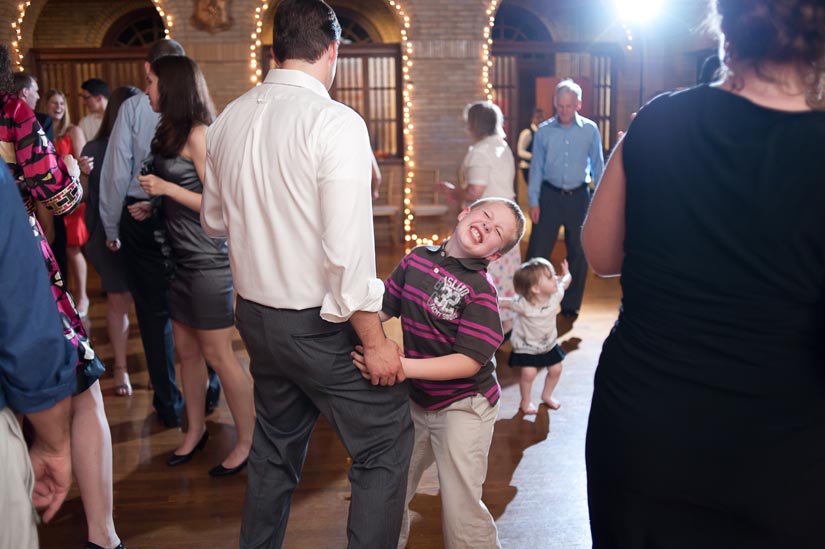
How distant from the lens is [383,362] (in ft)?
6.11

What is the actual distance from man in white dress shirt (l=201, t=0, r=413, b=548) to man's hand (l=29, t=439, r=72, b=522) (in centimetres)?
53

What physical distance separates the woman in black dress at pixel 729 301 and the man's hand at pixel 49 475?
106 cm

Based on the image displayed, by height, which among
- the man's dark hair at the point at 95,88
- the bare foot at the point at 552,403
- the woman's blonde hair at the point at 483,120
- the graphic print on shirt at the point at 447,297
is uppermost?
the man's dark hair at the point at 95,88

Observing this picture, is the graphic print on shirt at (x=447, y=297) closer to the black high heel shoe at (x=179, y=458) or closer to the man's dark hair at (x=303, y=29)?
the man's dark hair at (x=303, y=29)

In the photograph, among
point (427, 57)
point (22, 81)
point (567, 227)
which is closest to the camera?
point (22, 81)

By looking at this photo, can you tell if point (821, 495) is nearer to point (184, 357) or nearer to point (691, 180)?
point (691, 180)

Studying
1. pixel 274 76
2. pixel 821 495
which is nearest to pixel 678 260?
pixel 821 495

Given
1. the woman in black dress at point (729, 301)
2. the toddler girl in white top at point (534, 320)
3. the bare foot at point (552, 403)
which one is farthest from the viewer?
the bare foot at point (552, 403)

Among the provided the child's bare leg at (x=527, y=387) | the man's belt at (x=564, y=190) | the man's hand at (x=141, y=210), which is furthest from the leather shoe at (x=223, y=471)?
the man's belt at (x=564, y=190)

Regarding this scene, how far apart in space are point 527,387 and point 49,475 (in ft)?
8.57

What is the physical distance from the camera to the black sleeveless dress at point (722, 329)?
118 cm

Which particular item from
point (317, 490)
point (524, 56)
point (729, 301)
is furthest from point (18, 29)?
point (729, 301)

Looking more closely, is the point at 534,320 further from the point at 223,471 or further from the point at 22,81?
the point at 22,81

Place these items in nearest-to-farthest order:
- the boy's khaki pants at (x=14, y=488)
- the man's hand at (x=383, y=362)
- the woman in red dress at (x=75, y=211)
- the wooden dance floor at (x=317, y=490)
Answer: the boy's khaki pants at (x=14, y=488) < the man's hand at (x=383, y=362) < the wooden dance floor at (x=317, y=490) < the woman in red dress at (x=75, y=211)
